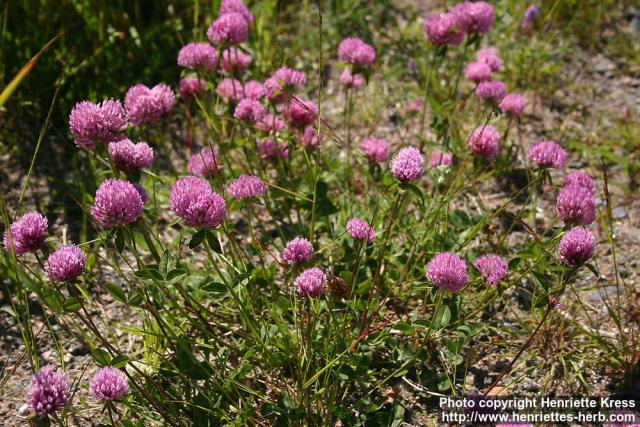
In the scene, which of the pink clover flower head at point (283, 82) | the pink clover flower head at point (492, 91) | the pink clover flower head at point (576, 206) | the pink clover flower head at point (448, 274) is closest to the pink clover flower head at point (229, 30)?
the pink clover flower head at point (283, 82)

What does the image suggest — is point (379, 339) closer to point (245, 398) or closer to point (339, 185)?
point (245, 398)

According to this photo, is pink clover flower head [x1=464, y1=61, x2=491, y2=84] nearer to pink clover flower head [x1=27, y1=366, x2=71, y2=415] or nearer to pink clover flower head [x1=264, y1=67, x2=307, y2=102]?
pink clover flower head [x1=264, y1=67, x2=307, y2=102]

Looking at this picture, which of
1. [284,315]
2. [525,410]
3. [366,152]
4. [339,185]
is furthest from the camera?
[339,185]

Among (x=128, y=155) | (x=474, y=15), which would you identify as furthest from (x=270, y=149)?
(x=474, y=15)

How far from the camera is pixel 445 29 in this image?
2645 mm

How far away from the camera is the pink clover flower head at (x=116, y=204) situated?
5.68ft

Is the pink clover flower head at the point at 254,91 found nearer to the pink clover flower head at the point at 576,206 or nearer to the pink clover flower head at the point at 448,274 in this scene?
the pink clover flower head at the point at 448,274

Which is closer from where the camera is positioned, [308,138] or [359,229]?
[359,229]

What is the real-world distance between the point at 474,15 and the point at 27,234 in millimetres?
1848

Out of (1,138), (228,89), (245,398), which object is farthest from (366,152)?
(1,138)

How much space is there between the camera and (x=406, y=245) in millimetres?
2627

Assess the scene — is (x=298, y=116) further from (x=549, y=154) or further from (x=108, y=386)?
(x=108, y=386)

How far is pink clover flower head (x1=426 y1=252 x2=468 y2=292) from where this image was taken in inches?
75.5

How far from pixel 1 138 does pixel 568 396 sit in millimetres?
2717
